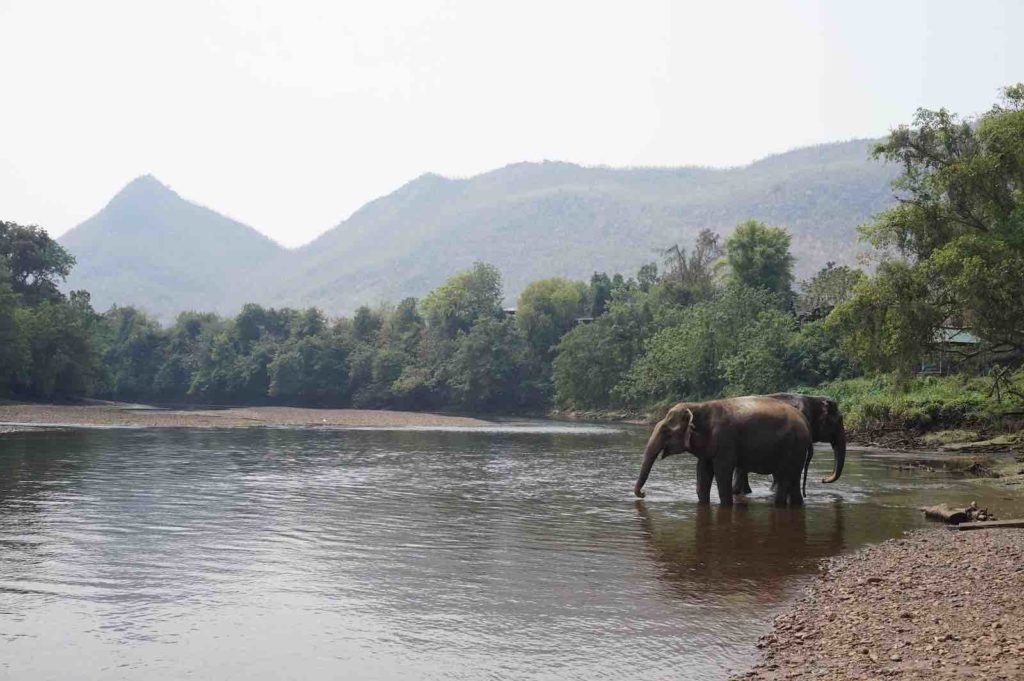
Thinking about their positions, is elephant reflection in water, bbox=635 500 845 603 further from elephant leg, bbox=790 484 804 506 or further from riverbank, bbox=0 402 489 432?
riverbank, bbox=0 402 489 432

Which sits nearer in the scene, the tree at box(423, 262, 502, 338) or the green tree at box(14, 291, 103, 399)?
the green tree at box(14, 291, 103, 399)

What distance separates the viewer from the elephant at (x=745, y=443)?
23.2 m

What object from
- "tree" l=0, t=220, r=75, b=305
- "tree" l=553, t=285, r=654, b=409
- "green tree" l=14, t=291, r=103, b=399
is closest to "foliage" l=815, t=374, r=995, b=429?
"tree" l=553, t=285, r=654, b=409

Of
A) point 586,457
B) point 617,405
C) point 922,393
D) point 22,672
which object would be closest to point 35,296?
point 617,405

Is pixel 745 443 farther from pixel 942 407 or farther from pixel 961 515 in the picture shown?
pixel 942 407

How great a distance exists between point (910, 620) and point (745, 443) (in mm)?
12074

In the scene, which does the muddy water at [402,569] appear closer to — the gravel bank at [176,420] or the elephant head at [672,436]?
the elephant head at [672,436]

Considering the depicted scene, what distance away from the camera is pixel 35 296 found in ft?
302

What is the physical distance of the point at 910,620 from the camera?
11211 millimetres

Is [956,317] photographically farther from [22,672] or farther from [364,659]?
[22,672]

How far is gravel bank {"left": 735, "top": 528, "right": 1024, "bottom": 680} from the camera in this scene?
30.8ft

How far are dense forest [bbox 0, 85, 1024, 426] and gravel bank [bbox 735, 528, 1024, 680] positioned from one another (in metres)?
20.4

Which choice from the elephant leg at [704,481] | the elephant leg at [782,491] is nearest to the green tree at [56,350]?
the elephant leg at [704,481]

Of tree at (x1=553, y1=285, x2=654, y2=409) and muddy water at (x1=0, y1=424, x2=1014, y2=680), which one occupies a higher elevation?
tree at (x1=553, y1=285, x2=654, y2=409)
